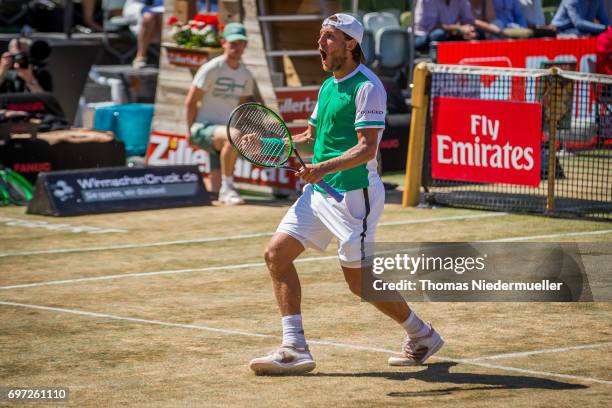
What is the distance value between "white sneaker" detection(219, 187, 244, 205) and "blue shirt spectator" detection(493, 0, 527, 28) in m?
7.98

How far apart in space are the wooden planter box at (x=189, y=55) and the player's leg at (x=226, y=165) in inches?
56.9

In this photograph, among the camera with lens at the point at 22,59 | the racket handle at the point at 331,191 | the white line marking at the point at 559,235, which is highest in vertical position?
the racket handle at the point at 331,191

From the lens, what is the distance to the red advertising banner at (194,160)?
55.5 ft

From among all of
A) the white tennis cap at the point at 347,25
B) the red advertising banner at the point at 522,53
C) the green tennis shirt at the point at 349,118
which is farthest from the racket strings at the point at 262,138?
the red advertising banner at the point at 522,53

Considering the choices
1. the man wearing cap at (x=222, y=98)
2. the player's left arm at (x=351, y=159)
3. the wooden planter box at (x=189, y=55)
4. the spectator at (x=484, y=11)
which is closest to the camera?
the player's left arm at (x=351, y=159)

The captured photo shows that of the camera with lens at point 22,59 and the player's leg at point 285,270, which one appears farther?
the camera with lens at point 22,59

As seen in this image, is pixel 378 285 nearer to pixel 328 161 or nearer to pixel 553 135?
pixel 328 161

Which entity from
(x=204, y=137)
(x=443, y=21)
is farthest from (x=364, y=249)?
(x=443, y=21)

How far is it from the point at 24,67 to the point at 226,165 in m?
4.06

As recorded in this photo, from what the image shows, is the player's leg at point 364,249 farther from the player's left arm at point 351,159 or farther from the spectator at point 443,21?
the spectator at point 443,21

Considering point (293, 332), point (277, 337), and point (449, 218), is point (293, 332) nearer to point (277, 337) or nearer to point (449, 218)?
point (277, 337)

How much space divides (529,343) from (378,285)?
4.65ft

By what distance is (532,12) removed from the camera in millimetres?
23328

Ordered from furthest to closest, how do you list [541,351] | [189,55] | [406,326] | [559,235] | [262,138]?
[189,55]
[559,235]
[541,351]
[262,138]
[406,326]
